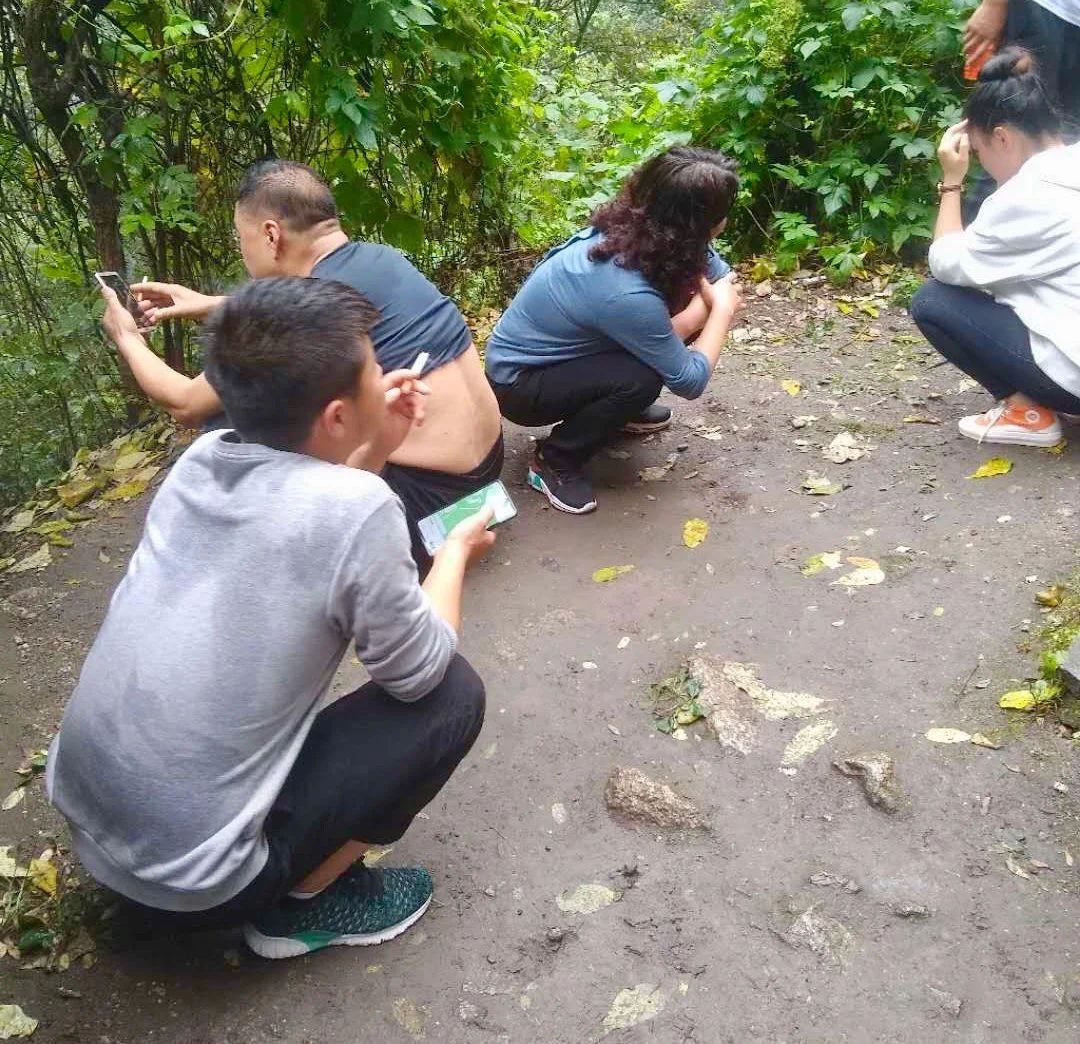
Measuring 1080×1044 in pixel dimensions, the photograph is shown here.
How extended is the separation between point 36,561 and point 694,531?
247 cm

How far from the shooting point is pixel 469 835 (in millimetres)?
2350

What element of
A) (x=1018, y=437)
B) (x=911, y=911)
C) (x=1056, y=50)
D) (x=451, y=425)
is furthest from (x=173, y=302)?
(x=1056, y=50)

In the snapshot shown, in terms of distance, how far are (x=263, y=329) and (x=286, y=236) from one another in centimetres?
140

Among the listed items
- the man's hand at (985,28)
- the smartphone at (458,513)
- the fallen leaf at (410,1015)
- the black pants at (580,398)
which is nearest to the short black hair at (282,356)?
the fallen leaf at (410,1015)

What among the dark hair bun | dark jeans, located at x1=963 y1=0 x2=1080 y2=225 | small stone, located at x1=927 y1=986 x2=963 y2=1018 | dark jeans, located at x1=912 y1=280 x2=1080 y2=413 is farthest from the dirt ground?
dark jeans, located at x1=963 y1=0 x2=1080 y2=225

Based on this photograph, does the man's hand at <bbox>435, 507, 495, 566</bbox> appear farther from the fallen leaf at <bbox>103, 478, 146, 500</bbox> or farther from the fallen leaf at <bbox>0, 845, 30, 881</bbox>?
the fallen leaf at <bbox>103, 478, 146, 500</bbox>

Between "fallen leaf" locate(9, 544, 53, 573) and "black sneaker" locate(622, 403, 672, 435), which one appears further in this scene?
"black sneaker" locate(622, 403, 672, 435)

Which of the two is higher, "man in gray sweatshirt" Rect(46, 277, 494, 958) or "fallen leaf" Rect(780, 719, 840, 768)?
"man in gray sweatshirt" Rect(46, 277, 494, 958)

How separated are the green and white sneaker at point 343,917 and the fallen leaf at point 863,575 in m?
1.66

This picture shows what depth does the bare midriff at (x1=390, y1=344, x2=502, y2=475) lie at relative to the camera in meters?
3.02

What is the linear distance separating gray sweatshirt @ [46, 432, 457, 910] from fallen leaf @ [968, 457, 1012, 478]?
253 centimetres

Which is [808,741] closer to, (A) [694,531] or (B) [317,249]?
(A) [694,531]

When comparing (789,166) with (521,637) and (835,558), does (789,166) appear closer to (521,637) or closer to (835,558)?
(835,558)

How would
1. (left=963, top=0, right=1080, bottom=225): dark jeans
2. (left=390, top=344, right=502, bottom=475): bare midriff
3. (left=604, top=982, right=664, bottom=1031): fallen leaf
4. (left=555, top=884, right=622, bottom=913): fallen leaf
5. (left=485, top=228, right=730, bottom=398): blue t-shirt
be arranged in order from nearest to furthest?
(left=604, top=982, right=664, bottom=1031): fallen leaf → (left=555, top=884, right=622, bottom=913): fallen leaf → (left=390, top=344, right=502, bottom=475): bare midriff → (left=485, top=228, right=730, bottom=398): blue t-shirt → (left=963, top=0, right=1080, bottom=225): dark jeans
